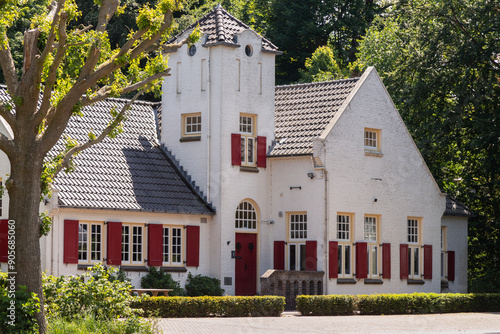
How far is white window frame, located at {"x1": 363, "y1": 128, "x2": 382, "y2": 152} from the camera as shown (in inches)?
1405

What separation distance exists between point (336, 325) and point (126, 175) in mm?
10757

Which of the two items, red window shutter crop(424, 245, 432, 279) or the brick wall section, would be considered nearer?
the brick wall section

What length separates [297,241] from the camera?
3403 centimetres

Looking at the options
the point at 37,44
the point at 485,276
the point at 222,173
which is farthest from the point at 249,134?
the point at 37,44

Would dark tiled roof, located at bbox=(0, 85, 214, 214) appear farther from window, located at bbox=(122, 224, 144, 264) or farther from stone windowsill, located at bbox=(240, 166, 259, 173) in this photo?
stone windowsill, located at bbox=(240, 166, 259, 173)

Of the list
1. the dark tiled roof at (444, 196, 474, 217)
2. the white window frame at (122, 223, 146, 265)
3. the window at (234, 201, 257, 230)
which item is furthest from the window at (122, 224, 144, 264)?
the dark tiled roof at (444, 196, 474, 217)

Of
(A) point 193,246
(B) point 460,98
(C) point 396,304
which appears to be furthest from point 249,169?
(B) point 460,98

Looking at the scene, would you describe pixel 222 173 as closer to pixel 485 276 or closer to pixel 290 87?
pixel 290 87

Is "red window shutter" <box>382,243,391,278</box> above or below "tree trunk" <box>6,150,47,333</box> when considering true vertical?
below

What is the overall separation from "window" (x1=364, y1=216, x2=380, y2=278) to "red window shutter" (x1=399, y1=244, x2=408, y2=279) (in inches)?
48.6

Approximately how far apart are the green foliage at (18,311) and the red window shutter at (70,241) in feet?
35.3

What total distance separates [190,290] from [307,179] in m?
5.95

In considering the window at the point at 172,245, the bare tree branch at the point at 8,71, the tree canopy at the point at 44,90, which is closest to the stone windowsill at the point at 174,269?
the window at the point at 172,245

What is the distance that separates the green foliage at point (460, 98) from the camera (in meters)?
38.3
